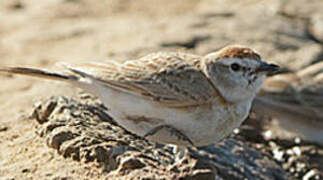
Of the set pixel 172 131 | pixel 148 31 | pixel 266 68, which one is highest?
pixel 266 68

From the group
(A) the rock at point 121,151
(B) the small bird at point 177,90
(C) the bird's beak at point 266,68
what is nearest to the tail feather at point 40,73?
(B) the small bird at point 177,90

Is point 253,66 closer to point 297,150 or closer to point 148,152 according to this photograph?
point 148,152

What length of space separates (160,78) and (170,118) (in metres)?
0.36

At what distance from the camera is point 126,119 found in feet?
16.6

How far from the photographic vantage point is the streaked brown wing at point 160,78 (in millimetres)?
5059

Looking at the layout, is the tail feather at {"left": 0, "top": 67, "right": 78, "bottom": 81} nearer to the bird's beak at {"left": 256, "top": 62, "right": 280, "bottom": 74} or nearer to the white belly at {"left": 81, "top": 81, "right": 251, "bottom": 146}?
the white belly at {"left": 81, "top": 81, "right": 251, "bottom": 146}

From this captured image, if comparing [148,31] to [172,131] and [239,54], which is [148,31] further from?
[172,131]

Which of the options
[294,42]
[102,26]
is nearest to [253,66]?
[294,42]

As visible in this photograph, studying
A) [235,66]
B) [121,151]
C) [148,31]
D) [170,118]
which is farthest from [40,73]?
[148,31]

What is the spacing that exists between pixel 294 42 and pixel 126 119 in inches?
208

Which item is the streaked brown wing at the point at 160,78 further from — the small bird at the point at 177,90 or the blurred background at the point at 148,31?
the blurred background at the point at 148,31

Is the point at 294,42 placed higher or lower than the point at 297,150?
higher

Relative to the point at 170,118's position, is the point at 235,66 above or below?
above

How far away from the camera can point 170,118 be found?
5.00 m
